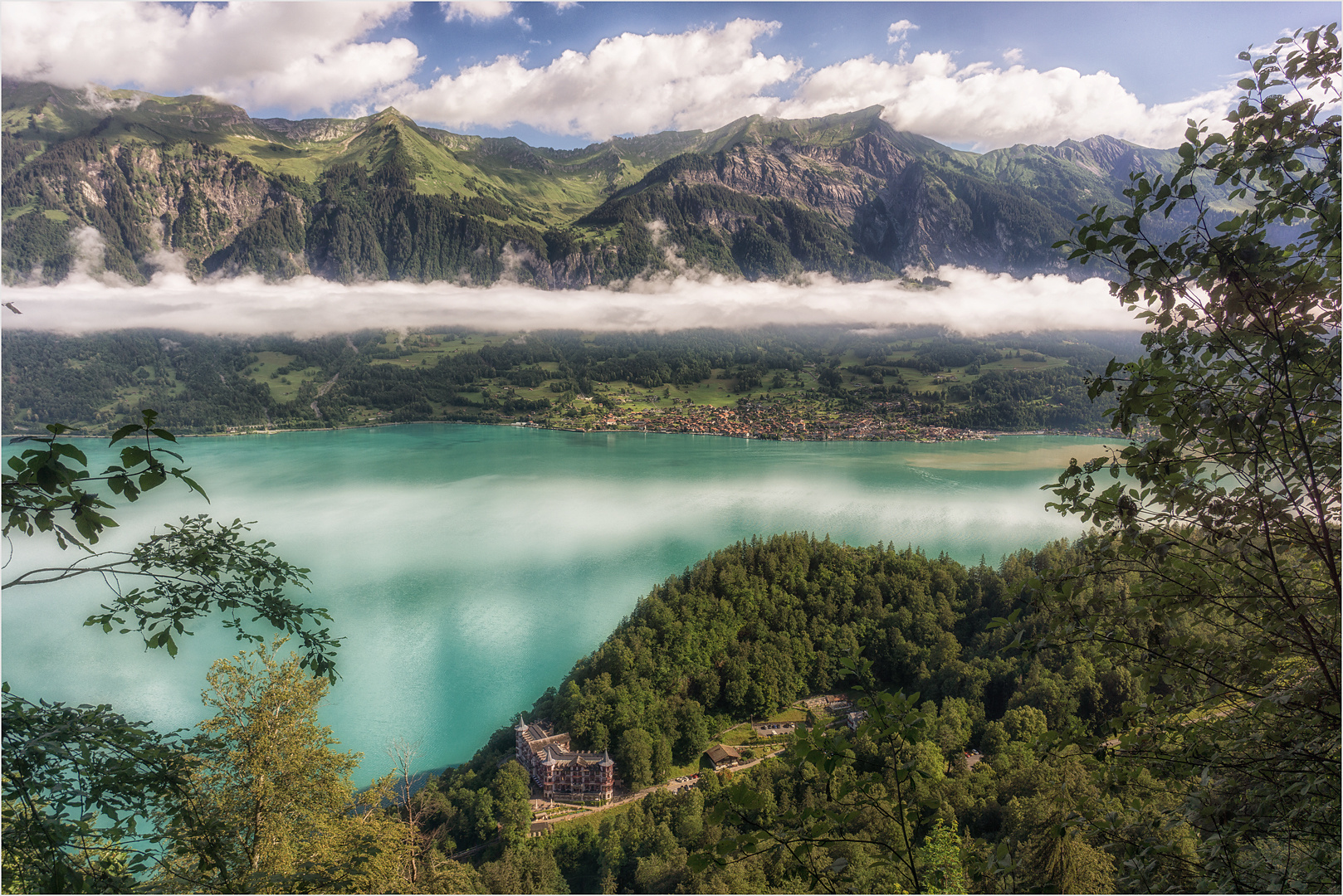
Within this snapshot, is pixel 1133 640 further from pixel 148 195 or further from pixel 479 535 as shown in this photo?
pixel 148 195

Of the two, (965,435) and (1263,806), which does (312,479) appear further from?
(965,435)

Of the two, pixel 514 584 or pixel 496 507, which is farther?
pixel 496 507

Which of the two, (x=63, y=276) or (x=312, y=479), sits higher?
(x=63, y=276)

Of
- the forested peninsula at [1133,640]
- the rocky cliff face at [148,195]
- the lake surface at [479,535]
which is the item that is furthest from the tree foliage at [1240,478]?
the rocky cliff face at [148,195]

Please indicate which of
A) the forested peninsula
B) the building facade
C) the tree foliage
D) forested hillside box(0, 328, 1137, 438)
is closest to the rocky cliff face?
forested hillside box(0, 328, 1137, 438)

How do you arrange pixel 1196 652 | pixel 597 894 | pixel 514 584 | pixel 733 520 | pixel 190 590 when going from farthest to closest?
pixel 733 520 < pixel 514 584 < pixel 597 894 < pixel 190 590 < pixel 1196 652

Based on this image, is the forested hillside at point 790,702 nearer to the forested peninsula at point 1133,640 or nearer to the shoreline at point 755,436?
the forested peninsula at point 1133,640

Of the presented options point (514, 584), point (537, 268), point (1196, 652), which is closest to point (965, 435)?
point (514, 584)
